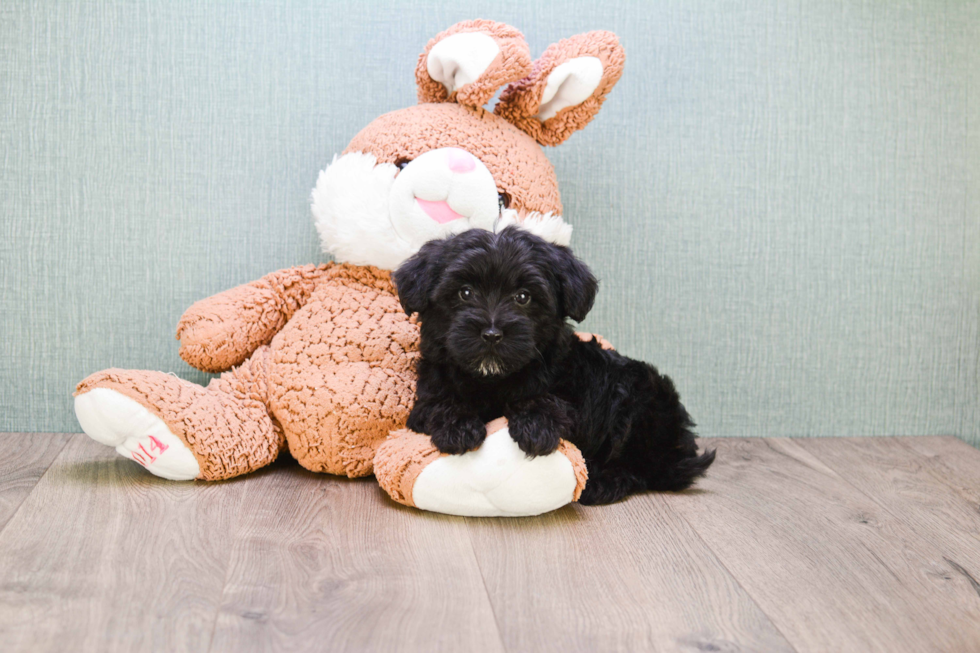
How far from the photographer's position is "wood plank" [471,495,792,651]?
40.5 inches

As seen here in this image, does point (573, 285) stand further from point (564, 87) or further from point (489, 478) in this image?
point (564, 87)

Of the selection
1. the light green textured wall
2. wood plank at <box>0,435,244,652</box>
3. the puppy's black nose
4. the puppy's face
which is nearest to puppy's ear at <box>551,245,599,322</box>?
the puppy's face

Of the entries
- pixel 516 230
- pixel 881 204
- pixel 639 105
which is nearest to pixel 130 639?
pixel 516 230

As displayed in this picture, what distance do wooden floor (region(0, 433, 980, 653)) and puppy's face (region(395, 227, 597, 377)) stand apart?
0.32m

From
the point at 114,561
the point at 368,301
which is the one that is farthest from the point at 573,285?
the point at 114,561

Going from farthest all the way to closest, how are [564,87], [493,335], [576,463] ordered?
[564,87], [576,463], [493,335]

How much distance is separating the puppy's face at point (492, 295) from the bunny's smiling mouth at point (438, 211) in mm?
151

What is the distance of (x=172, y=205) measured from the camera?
1849 millimetres

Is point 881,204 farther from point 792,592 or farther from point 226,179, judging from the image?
point 226,179

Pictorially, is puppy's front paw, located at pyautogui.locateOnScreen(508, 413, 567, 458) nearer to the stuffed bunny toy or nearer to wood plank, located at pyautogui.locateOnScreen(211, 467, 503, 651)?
the stuffed bunny toy

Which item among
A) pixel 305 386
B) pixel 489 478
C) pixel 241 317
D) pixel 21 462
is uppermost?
pixel 241 317

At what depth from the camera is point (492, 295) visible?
1.32 meters

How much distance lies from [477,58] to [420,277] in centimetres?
49

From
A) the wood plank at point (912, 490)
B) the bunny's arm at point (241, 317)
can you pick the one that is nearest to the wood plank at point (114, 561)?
the bunny's arm at point (241, 317)
